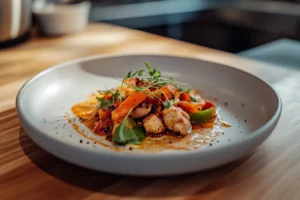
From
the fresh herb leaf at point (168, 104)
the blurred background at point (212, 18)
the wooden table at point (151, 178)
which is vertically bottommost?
the blurred background at point (212, 18)

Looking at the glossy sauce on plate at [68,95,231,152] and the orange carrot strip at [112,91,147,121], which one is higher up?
the orange carrot strip at [112,91,147,121]

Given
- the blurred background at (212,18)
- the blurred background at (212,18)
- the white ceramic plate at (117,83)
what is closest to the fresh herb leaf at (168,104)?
the white ceramic plate at (117,83)

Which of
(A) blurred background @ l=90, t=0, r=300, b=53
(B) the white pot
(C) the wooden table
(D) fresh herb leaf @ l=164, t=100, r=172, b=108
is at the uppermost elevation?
(D) fresh herb leaf @ l=164, t=100, r=172, b=108

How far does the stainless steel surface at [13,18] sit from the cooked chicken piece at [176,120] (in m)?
0.88

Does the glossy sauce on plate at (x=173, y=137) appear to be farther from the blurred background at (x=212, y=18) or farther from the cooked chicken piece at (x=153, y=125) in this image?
the blurred background at (x=212, y=18)

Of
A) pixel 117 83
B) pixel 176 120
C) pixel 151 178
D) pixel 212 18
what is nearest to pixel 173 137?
pixel 176 120

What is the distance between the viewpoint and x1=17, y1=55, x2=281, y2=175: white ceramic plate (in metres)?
0.60

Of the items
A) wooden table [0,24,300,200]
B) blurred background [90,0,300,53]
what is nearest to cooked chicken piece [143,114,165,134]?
wooden table [0,24,300,200]

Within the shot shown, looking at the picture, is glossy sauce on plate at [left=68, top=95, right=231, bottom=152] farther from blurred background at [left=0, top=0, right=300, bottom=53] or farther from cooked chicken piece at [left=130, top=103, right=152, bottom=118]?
blurred background at [left=0, top=0, right=300, bottom=53]

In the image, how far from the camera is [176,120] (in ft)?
2.60

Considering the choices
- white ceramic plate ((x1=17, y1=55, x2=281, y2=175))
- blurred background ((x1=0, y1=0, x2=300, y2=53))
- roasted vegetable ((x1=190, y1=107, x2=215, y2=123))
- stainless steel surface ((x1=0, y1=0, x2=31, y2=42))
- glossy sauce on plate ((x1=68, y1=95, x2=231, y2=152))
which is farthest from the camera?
blurred background ((x1=0, y1=0, x2=300, y2=53))

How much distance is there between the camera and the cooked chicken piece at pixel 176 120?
79 centimetres

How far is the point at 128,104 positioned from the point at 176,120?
0.11m

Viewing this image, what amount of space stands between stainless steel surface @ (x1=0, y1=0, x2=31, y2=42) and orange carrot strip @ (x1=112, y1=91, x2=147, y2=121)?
0.82 metres
